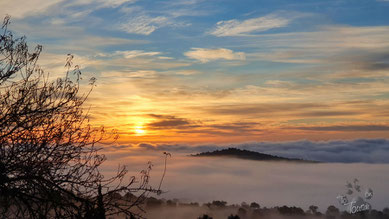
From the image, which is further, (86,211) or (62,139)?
(62,139)

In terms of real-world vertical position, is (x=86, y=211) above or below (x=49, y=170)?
below

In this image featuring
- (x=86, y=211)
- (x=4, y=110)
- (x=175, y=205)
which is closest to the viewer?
(x=86, y=211)

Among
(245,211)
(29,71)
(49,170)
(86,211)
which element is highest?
(29,71)

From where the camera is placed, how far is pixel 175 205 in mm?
123438

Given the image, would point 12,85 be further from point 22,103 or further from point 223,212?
point 223,212

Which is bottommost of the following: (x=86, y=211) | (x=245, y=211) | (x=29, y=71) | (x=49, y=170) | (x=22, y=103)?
(x=245, y=211)

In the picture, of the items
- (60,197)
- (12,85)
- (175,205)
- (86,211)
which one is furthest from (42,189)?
(175,205)

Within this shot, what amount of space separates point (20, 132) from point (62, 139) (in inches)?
56.0

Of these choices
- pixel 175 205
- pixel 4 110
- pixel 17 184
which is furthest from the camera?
pixel 175 205

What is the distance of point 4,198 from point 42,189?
1.09 m

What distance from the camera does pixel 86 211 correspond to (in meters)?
13.0

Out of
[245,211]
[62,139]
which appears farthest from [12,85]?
[245,211]

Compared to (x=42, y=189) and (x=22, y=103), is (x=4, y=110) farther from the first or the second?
(x=42, y=189)

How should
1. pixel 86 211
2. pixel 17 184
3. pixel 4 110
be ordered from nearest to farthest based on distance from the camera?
pixel 86 211 → pixel 17 184 → pixel 4 110
